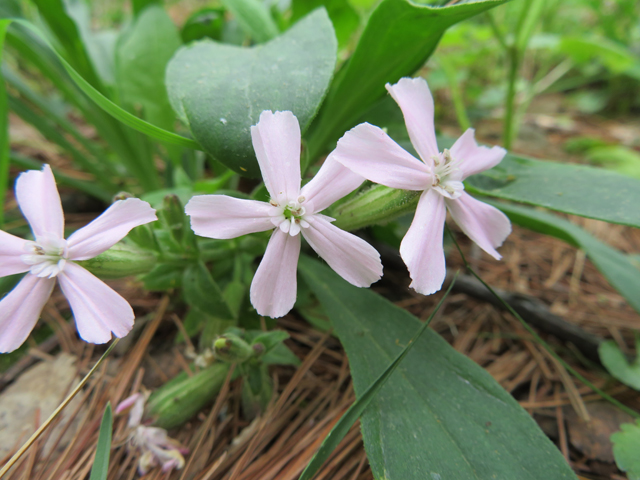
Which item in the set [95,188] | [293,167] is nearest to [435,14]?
[293,167]

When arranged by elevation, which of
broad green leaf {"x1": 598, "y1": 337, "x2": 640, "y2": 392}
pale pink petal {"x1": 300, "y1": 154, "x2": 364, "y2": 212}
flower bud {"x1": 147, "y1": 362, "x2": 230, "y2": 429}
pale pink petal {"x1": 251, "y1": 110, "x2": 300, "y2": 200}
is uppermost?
pale pink petal {"x1": 251, "y1": 110, "x2": 300, "y2": 200}

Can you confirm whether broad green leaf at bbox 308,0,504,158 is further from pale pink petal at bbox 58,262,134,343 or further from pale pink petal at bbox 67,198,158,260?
pale pink petal at bbox 58,262,134,343

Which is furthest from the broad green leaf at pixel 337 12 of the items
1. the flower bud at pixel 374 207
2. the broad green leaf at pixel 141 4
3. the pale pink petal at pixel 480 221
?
the pale pink petal at pixel 480 221

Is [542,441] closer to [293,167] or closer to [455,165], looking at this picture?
[455,165]

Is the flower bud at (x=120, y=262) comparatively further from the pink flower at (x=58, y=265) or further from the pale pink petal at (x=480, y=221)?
the pale pink petal at (x=480, y=221)

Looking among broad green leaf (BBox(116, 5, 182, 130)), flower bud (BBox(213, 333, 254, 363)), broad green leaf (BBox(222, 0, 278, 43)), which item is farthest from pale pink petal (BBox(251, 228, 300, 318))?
broad green leaf (BBox(116, 5, 182, 130))

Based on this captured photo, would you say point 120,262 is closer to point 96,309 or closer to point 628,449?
point 96,309

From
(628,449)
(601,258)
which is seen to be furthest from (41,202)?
(601,258)
